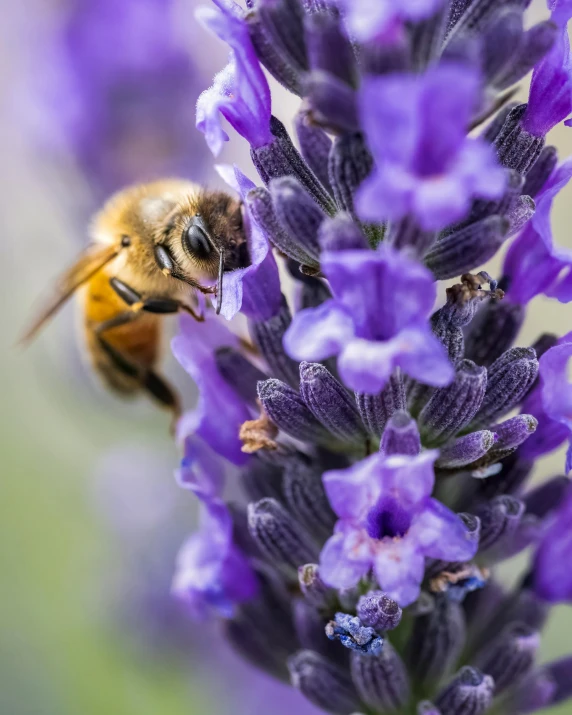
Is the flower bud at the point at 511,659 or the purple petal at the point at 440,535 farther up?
the purple petal at the point at 440,535

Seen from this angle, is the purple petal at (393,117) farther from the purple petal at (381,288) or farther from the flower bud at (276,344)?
the flower bud at (276,344)

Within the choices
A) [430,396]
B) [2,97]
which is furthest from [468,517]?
[2,97]

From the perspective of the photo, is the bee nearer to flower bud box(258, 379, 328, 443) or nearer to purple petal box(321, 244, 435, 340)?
flower bud box(258, 379, 328, 443)

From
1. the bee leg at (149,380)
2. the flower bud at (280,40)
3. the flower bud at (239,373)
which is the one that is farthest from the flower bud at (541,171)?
the bee leg at (149,380)

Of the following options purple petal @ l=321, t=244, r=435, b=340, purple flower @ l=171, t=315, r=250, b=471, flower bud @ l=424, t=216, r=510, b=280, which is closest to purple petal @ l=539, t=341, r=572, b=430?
flower bud @ l=424, t=216, r=510, b=280

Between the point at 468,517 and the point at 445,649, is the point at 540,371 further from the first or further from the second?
the point at 445,649

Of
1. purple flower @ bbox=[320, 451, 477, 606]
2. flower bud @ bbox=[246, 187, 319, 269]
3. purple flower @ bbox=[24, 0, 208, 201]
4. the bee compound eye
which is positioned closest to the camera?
purple flower @ bbox=[320, 451, 477, 606]
